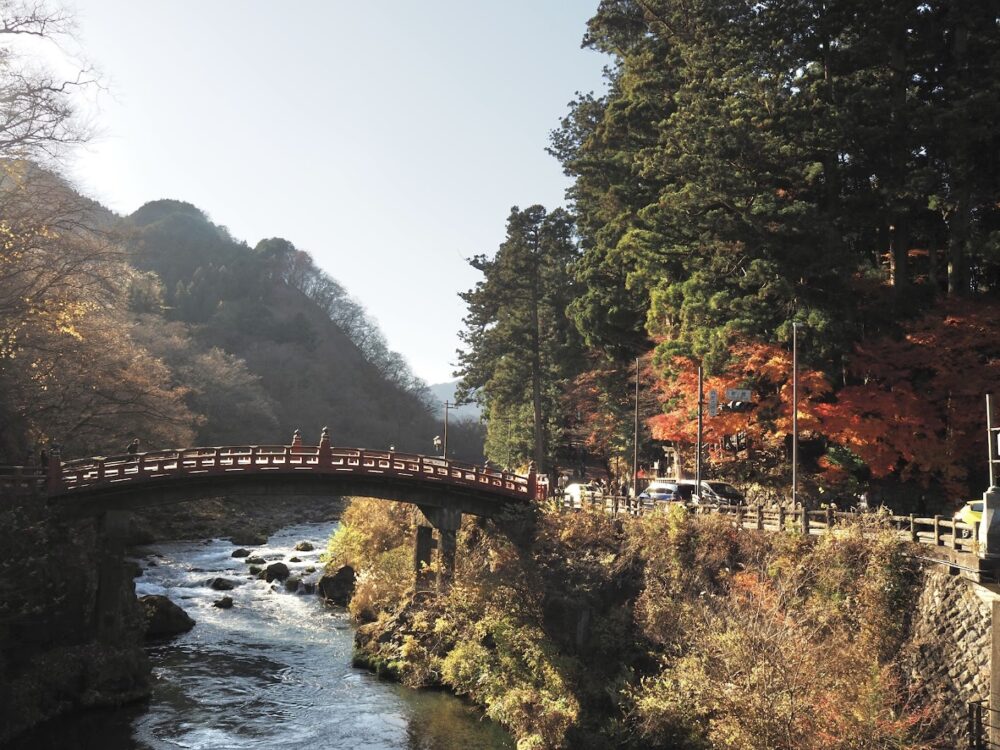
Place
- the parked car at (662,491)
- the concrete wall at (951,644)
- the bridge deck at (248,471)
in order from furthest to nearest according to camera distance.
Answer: the parked car at (662,491)
the bridge deck at (248,471)
the concrete wall at (951,644)

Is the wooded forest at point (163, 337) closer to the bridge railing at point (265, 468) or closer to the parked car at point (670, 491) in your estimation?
the bridge railing at point (265, 468)

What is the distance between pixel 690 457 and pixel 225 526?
119 ft

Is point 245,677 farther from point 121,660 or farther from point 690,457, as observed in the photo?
point 690,457

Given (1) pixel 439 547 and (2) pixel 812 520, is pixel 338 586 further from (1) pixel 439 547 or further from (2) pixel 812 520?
(2) pixel 812 520

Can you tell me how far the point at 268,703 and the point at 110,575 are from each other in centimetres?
672

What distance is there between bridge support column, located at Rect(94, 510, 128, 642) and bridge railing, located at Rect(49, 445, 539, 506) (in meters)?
1.47

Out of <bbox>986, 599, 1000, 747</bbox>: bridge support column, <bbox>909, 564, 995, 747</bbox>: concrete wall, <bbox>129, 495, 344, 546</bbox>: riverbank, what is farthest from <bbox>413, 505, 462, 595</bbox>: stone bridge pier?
<bbox>986, 599, 1000, 747</bbox>: bridge support column

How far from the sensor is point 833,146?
29.1m

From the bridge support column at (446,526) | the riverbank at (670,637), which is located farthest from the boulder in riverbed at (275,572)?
the bridge support column at (446,526)

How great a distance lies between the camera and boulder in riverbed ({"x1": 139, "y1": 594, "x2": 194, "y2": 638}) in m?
30.8

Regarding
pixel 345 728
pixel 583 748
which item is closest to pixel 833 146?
pixel 583 748

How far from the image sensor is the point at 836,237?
2816 centimetres

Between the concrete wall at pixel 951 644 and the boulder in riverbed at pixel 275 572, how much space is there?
32.4 m

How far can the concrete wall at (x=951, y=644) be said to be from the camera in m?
15.7
